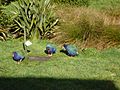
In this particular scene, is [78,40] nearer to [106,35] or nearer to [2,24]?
[106,35]

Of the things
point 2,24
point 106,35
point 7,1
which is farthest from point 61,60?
point 7,1

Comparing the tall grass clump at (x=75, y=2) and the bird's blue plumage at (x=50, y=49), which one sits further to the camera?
the tall grass clump at (x=75, y=2)

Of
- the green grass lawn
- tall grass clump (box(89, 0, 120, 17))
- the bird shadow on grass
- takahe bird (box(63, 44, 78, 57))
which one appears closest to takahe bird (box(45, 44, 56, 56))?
the green grass lawn

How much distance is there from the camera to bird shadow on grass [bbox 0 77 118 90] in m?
6.85

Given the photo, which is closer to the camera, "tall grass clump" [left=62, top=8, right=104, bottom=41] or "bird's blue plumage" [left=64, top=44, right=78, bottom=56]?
"bird's blue plumage" [left=64, top=44, right=78, bottom=56]

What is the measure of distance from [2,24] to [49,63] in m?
2.31

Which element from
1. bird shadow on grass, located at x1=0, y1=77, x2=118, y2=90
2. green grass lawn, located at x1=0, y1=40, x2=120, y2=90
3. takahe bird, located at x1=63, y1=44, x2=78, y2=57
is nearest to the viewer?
bird shadow on grass, located at x1=0, y1=77, x2=118, y2=90

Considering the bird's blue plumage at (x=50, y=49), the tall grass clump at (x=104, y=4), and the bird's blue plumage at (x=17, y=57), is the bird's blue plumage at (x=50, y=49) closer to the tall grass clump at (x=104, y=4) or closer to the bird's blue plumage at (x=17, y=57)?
the bird's blue plumage at (x=17, y=57)

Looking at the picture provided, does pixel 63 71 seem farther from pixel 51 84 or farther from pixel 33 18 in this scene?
pixel 33 18

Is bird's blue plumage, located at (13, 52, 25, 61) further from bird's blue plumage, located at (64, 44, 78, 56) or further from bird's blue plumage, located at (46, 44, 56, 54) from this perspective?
bird's blue plumage, located at (64, 44, 78, 56)

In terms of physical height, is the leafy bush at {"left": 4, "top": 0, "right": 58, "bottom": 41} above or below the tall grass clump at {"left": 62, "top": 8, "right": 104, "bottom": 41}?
above

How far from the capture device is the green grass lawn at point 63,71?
22.9ft

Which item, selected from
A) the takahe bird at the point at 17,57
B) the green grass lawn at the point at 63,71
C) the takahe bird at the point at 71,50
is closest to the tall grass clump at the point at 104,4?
the green grass lawn at the point at 63,71

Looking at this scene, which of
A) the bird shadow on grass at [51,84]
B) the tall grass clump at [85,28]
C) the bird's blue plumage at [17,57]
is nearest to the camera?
the bird shadow on grass at [51,84]
